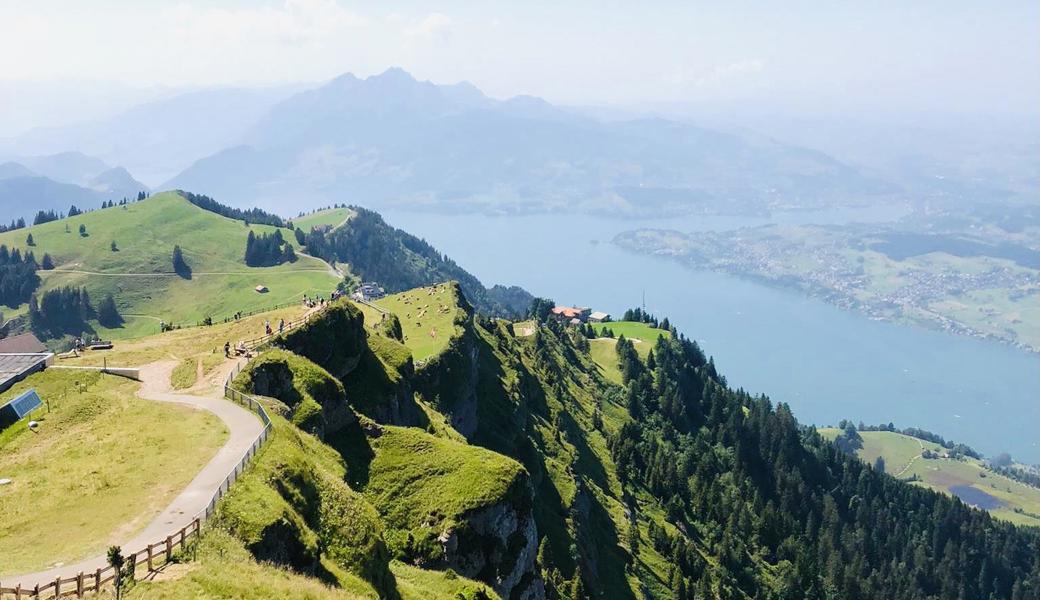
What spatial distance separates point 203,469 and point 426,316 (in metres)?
63.0

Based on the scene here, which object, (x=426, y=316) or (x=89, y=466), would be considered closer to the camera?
(x=89, y=466)

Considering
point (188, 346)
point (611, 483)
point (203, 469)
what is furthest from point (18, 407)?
point (611, 483)

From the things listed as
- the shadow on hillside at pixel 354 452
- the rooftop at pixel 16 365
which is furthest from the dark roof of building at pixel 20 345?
the shadow on hillside at pixel 354 452

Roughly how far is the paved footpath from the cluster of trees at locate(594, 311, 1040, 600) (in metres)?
60.2

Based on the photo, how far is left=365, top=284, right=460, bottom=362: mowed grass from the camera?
282ft

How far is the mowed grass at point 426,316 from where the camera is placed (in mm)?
86000

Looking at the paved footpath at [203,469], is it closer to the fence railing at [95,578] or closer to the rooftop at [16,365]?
the fence railing at [95,578]

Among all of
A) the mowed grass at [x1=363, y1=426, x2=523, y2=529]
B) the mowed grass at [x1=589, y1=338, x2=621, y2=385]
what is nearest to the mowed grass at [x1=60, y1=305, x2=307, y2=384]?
the mowed grass at [x1=363, y1=426, x2=523, y2=529]

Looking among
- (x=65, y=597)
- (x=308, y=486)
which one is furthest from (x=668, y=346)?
(x=65, y=597)

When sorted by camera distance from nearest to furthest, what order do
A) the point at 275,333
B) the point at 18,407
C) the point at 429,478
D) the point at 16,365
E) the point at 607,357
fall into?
1. the point at 18,407
2. the point at 429,478
3. the point at 16,365
4. the point at 275,333
5. the point at 607,357

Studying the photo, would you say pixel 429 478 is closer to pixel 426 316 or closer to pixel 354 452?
pixel 354 452

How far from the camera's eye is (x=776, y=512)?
5271 inches

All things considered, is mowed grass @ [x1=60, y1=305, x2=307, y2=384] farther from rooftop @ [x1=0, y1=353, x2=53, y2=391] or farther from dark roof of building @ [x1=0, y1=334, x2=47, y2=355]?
dark roof of building @ [x1=0, y1=334, x2=47, y2=355]

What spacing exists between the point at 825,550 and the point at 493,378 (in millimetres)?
78343
